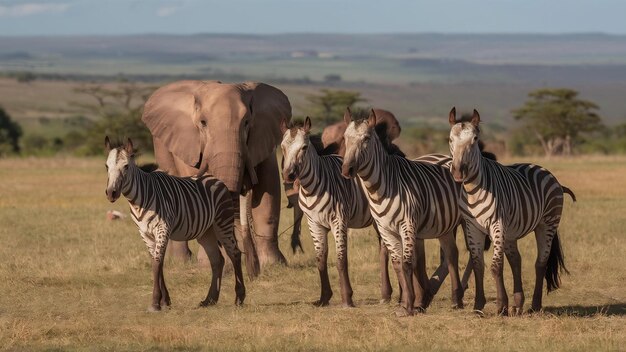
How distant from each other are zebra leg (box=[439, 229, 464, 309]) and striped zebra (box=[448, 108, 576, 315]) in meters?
0.68

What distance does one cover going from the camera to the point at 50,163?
38.0 meters

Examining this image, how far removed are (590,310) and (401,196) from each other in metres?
2.38

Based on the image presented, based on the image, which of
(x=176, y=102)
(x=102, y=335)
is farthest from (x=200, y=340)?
(x=176, y=102)

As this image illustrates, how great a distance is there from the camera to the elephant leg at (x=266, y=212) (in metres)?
16.1

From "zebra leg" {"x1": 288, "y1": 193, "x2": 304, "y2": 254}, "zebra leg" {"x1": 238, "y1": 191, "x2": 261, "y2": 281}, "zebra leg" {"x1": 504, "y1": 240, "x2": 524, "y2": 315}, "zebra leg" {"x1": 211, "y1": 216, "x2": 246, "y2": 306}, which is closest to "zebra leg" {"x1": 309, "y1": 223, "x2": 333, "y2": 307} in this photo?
"zebra leg" {"x1": 211, "y1": 216, "x2": 246, "y2": 306}

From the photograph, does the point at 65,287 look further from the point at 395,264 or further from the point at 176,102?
the point at 395,264

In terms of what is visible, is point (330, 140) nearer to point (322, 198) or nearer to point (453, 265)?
point (322, 198)

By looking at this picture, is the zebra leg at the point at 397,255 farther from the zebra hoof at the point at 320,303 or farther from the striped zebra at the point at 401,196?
the zebra hoof at the point at 320,303

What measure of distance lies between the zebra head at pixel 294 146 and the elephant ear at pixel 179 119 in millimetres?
3344

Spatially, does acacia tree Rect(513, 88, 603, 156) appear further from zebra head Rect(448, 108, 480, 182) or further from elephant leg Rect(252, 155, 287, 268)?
zebra head Rect(448, 108, 480, 182)

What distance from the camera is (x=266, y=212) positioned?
1606 centimetres

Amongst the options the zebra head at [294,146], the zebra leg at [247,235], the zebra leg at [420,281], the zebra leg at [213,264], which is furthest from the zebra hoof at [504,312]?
the zebra leg at [247,235]

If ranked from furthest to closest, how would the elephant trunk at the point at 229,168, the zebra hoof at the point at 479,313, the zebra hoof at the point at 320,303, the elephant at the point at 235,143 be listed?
the elephant at the point at 235,143 → the elephant trunk at the point at 229,168 → the zebra hoof at the point at 320,303 → the zebra hoof at the point at 479,313

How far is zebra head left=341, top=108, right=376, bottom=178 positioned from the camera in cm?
1162
